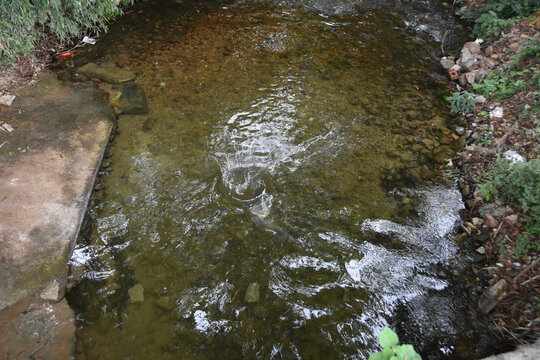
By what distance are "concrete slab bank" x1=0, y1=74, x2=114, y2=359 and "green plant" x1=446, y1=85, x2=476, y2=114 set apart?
4.17 meters

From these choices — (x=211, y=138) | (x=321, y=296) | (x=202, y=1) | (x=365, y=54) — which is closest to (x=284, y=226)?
(x=321, y=296)

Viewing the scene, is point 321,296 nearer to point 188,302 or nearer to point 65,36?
point 188,302

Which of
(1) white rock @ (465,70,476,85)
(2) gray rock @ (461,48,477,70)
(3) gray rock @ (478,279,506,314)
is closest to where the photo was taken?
(3) gray rock @ (478,279,506,314)

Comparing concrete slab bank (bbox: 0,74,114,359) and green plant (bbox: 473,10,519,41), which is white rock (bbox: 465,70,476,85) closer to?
green plant (bbox: 473,10,519,41)

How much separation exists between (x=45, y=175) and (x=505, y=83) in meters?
5.29

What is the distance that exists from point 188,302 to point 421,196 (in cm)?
238

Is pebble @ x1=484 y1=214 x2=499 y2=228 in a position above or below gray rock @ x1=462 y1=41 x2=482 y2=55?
below

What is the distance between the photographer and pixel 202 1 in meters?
6.31

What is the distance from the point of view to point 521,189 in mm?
2949

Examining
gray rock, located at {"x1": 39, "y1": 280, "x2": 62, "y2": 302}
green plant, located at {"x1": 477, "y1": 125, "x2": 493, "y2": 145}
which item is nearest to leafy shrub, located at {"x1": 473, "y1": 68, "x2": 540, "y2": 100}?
green plant, located at {"x1": 477, "y1": 125, "x2": 493, "y2": 145}

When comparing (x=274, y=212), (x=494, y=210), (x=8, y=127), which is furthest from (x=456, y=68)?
(x=8, y=127)

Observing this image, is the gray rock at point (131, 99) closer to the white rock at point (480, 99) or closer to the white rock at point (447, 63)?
the white rock at point (480, 99)

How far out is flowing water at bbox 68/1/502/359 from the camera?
8.00 feet

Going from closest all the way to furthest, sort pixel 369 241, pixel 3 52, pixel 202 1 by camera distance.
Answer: pixel 369 241
pixel 3 52
pixel 202 1
